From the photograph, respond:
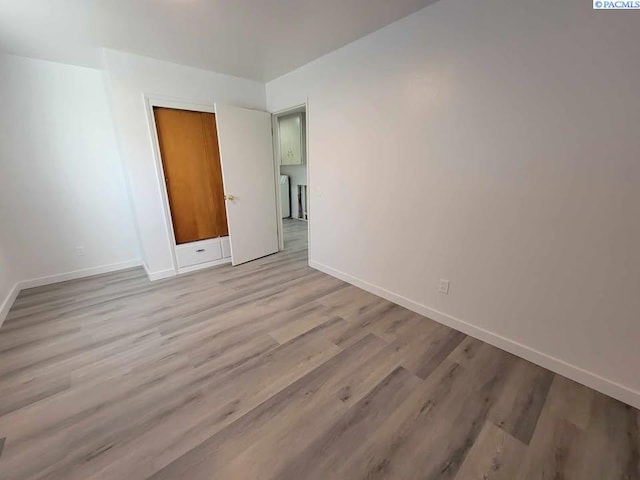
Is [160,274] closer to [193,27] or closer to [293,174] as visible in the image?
[193,27]

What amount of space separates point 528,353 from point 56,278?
4703mm

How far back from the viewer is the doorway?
180 inches

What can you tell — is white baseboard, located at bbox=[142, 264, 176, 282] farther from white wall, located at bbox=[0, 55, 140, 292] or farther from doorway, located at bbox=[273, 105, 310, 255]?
doorway, located at bbox=[273, 105, 310, 255]

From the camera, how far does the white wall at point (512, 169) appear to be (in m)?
1.32

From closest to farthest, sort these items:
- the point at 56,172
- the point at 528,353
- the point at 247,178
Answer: the point at 528,353
the point at 56,172
the point at 247,178

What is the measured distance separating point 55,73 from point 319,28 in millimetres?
2846

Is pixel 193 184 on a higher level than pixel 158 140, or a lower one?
lower

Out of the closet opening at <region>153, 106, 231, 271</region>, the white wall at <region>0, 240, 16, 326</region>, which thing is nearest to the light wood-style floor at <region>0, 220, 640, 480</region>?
the white wall at <region>0, 240, 16, 326</region>

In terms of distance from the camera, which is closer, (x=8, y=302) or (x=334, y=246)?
(x=8, y=302)

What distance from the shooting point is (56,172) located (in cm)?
285

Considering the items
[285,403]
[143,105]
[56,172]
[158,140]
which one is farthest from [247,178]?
[285,403]

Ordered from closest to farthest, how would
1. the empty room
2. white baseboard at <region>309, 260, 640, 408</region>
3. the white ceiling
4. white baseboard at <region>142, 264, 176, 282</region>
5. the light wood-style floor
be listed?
the light wood-style floor → the empty room → white baseboard at <region>309, 260, 640, 408</region> → the white ceiling → white baseboard at <region>142, 264, 176, 282</region>

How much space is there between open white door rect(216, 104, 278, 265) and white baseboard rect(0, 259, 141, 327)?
1.46 metres

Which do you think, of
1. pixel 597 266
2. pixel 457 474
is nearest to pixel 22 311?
pixel 457 474
